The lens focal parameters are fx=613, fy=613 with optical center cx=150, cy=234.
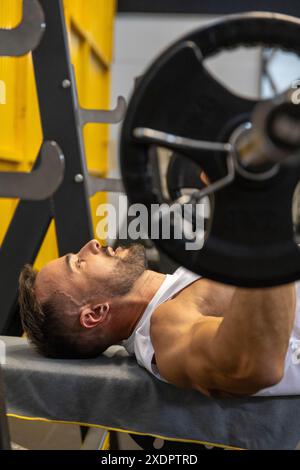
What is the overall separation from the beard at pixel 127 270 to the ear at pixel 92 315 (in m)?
0.04

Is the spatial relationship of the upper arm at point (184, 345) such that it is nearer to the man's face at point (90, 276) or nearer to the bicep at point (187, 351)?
the bicep at point (187, 351)

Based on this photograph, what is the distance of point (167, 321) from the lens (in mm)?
1243

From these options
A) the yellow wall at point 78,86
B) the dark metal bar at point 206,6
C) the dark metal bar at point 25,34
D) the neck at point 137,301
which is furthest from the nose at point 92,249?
the dark metal bar at point 206,6

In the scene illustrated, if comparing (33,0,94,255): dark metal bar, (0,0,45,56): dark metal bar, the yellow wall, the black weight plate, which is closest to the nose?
(33,0,94,255): dark metal bar

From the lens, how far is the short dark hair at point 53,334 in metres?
1.46

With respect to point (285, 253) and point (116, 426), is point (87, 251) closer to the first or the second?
point (116, 426)

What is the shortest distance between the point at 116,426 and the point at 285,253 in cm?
71

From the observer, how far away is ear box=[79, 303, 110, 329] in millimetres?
1447

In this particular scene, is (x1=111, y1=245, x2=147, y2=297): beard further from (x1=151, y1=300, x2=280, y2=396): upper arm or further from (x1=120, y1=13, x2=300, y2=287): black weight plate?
(x1=120, y1=13, x2=300, y2=287): black weight plate

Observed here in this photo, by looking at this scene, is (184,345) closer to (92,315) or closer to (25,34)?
(92,315)

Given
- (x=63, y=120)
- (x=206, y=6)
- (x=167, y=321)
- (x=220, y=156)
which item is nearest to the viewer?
(x=220, y=156)

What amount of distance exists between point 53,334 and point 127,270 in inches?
9.2

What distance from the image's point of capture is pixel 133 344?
147 centimetres

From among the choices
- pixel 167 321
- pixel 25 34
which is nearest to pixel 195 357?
pixel 167 321
